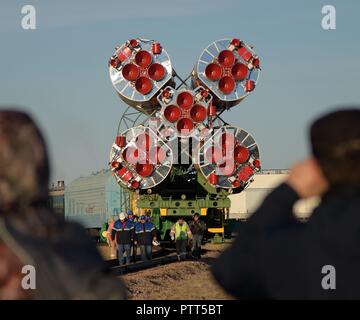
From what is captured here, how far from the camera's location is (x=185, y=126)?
25344mm

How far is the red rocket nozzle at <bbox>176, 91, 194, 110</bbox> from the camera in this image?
2547cm

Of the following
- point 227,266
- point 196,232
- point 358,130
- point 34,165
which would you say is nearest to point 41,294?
point 34,165

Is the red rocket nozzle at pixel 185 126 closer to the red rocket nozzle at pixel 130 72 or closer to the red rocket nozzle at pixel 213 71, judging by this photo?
the red rocket nozzle at pixel 213 71

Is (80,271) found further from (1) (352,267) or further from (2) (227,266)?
(1) (352,267)

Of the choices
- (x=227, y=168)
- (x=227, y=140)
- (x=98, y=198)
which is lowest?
(x=98, y=198)

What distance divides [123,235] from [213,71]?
708cm

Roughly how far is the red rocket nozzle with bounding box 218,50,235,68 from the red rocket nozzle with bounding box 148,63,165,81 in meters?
1.86

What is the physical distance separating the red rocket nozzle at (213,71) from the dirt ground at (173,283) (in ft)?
20.9

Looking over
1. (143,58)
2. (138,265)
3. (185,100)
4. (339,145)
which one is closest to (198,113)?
(185,100)

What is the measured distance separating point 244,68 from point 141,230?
6526 millimetres

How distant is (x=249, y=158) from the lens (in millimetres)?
26859

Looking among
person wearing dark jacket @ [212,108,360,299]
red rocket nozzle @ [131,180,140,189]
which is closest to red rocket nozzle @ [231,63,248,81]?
red rocket nozzle @ [131,180,140,189]

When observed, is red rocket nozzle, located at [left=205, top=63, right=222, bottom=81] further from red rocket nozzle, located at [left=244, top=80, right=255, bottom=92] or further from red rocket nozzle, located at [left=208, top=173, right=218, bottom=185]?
red rocket nozzle, located at [left=208, top=173, right=218, bottom=185]

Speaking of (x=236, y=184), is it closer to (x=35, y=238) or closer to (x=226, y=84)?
(x=226, y=84)
